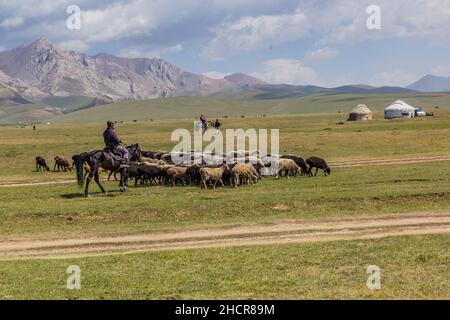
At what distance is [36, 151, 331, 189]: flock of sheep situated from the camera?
1252 inches

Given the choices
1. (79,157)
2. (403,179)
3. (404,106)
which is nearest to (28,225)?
(79,157)

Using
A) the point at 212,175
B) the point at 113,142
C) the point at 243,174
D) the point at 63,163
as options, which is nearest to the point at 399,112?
the point at 63,163

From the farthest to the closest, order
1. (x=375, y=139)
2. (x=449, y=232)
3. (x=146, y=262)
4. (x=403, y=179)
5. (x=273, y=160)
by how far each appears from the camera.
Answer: (x=375, y=139) → (x=273, y=160) → (x=403, y=179) → (x=449, y=232) → (x=146, y=262)

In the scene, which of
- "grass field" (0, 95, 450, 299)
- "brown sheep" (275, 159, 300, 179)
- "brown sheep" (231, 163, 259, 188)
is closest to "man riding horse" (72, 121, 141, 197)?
"grass field" (0, 95, 450, 299)

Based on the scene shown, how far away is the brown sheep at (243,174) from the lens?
31609mm

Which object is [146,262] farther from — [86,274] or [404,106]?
[404,106]

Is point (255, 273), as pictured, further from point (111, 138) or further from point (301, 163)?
point (301, 163)

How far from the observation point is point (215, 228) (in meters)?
21.5

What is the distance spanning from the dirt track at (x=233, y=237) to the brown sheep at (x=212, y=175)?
386 inches

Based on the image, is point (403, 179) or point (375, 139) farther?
point (375, 139)

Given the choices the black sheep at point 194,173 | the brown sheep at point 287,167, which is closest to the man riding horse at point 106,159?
the black sheep at point 194,173

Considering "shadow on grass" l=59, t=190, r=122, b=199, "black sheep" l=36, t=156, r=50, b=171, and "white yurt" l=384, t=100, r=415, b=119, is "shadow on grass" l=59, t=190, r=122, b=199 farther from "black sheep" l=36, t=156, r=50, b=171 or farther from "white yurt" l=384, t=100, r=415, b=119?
"white yurt" l=384, t=100, r=415, b=119

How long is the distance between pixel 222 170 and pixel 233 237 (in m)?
12.1
